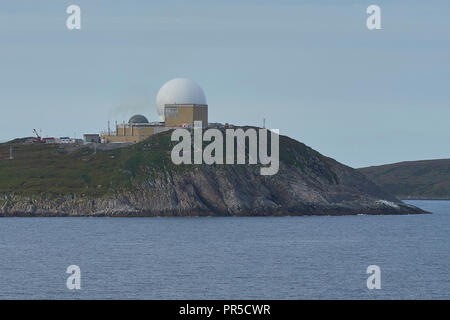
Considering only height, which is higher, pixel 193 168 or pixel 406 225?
pixel 193 168

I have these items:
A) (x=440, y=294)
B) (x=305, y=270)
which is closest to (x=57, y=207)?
(x=305, y=270)

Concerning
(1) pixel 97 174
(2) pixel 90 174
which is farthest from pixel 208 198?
(2) pixel 90 174

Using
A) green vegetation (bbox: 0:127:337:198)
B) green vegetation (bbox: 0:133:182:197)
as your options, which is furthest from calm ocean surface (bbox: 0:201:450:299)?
green vegetation (bbox: 0:133:182:197)

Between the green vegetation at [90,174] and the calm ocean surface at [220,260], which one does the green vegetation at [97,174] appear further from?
the calm ocean surface at [220,260]

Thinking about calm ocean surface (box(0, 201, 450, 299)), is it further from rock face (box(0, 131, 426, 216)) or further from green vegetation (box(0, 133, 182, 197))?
green vegetation (box(0, 133, 182, 197))

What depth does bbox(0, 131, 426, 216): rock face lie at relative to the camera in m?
173

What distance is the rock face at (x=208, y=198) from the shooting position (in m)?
173

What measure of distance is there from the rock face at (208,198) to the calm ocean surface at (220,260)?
578 inches

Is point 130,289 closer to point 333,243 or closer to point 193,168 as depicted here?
point 333,243

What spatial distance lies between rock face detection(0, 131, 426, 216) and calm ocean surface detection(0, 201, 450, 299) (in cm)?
1467

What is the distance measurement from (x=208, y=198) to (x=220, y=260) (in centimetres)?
8350

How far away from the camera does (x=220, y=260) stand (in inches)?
3716

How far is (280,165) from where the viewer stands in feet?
637

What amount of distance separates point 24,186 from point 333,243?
3517 inches
